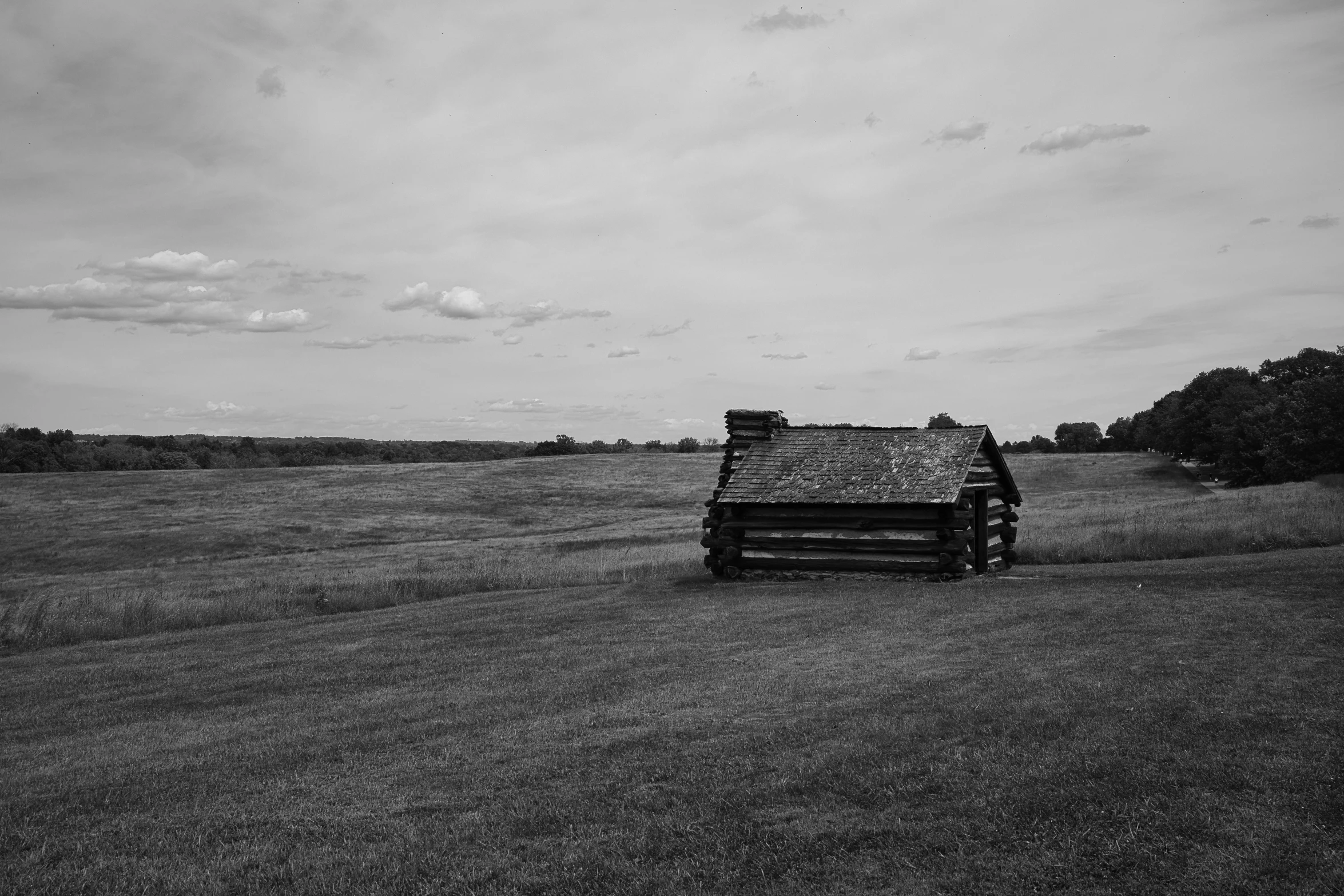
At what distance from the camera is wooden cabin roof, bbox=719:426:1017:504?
2320cm

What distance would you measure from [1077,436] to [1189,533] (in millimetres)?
124693

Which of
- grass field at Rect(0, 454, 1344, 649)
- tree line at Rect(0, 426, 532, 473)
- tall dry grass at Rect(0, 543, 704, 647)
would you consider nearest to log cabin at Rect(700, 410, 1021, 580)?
grass field at Rect(0, 454, 1344, 649)

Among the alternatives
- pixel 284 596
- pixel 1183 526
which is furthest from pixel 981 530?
pixel 284 596

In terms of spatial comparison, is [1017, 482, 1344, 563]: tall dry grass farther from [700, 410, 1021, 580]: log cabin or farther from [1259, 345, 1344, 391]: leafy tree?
[1259, 345, 1344, 391]: leafy tree

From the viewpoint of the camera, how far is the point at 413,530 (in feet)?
174

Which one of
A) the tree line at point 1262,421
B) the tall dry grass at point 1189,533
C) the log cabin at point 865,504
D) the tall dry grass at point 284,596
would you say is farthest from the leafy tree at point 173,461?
the tree line at point 1262,421

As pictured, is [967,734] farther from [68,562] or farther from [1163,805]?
[68,562]

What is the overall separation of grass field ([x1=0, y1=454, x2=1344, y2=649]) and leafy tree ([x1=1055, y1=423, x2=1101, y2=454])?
46920 mm

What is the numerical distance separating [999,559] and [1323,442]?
59.6 m

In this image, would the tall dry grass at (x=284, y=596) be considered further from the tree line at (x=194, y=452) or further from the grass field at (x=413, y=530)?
the tree line at (x=194, y=452)

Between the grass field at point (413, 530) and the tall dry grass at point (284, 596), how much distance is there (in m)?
0.07

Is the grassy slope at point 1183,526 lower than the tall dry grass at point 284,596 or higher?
higher

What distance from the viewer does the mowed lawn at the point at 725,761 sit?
21.2 ft

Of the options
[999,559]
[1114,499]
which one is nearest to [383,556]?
[999,559]
